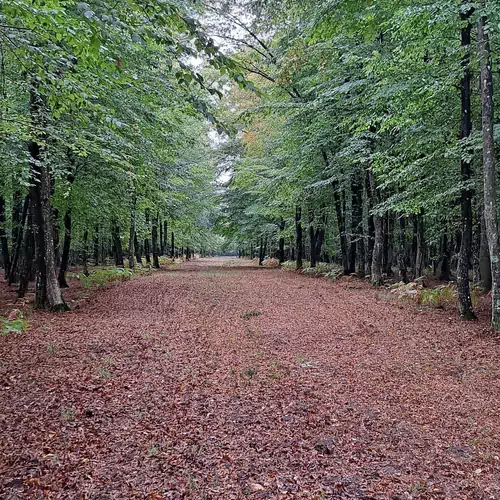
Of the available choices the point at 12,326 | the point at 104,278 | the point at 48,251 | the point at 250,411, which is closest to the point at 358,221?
the point at 104,278

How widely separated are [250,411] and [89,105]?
367 centimetres

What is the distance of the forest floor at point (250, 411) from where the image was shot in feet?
9.26

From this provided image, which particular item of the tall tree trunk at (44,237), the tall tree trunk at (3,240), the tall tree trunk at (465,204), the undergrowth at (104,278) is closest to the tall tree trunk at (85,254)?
the undergrowth at (104,278)

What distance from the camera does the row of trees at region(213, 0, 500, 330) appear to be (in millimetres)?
6996

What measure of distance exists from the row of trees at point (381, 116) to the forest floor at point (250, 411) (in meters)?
2.83

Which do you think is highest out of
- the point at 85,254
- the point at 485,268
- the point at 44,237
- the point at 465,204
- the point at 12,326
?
the point at 465,204

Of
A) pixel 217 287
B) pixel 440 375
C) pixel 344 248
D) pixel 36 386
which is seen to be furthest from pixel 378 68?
pixel 344 248

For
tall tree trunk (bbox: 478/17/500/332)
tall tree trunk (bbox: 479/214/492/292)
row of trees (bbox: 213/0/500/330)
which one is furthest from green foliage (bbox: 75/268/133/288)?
tall tree trunk (bbox: 479/214/492/292)

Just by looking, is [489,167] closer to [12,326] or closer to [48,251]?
[12,326]

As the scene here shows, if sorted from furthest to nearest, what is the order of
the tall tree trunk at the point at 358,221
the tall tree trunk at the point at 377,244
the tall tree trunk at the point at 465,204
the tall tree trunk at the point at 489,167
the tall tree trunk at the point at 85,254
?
the tall tree trunk at the point at 85,254, the tall tree trunk at the point at 358,221, the tall tree trunk at the point at 377,244, the tall tree trunk at the point at 465,204, the tall tree trunk at the point at 489,167

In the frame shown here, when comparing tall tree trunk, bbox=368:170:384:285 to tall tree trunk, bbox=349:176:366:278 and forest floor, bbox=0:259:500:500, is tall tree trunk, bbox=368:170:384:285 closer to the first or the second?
tall tree trunk, bbox=349:176:366:278

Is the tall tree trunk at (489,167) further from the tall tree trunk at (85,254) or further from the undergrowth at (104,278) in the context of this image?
the tall tree trunk at (85,254)

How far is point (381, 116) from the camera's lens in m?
9.01

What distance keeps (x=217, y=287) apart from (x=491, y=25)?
36.4ft
